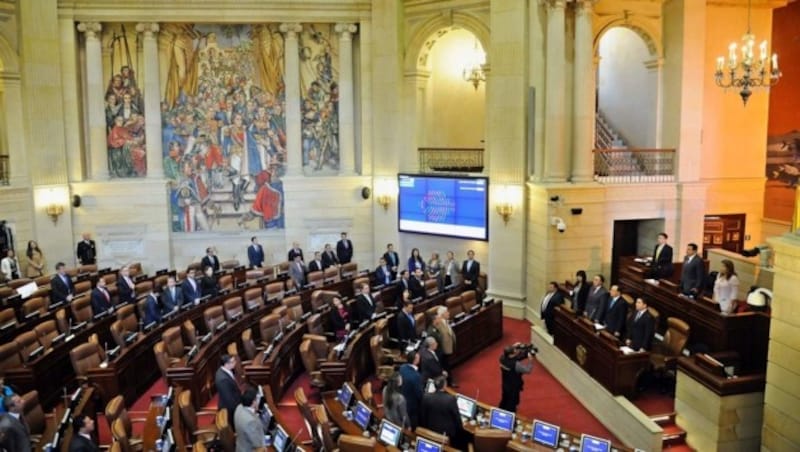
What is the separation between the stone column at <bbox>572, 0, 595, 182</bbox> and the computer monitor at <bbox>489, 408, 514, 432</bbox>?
8.70 metres

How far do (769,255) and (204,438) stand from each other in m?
10.7

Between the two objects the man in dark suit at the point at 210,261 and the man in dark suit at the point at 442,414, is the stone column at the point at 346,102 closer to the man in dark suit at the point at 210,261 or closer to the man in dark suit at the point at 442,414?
the man in dark suit at the point at 210,261

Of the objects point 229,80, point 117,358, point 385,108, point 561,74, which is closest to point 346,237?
point 385,108

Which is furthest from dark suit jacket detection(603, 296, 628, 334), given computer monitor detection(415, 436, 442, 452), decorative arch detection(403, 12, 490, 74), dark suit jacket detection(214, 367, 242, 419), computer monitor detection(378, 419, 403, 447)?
decorative arch detection(403, 12, 490, 74)

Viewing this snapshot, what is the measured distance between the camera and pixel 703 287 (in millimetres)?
13469

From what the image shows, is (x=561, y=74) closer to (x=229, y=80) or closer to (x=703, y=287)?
(x=703, y=287)

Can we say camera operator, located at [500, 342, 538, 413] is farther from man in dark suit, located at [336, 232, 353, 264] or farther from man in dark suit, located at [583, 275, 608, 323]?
man in dark suit, located at [336, 232, 353, 264]

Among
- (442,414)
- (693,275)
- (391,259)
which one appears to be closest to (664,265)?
(693,275)

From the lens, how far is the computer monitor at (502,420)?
9000 millimetres

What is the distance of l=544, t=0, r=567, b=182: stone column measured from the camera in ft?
53.7

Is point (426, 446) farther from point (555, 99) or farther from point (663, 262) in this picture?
point (555, 99)

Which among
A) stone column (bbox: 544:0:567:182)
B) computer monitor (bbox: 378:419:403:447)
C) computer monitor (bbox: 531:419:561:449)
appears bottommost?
computer monitor (bbox: 531:419:561:449)

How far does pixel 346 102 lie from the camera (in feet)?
67.9

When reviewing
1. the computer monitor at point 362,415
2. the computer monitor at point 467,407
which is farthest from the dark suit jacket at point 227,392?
the computer monitor at point 467,407
